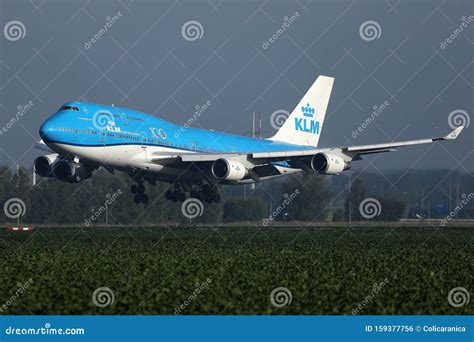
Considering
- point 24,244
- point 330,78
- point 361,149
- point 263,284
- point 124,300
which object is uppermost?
point 330,78

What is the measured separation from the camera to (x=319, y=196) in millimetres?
58094

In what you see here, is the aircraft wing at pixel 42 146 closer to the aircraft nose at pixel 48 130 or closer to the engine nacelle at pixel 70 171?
the engine nacelle at pixel 70 171

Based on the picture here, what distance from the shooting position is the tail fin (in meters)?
62.1

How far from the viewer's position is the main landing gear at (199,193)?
169 ft

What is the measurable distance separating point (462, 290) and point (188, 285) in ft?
22.2

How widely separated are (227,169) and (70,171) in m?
8.21

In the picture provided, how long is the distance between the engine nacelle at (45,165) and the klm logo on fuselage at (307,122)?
19691mm

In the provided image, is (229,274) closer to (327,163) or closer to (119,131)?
(119,131)

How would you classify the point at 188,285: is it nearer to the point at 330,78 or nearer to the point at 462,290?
the point at 462,290

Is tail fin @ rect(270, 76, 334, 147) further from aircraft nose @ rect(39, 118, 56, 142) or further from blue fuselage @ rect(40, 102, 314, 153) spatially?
aircraft nose @ rect(39, 118, 56, 142)

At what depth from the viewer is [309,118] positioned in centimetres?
6469

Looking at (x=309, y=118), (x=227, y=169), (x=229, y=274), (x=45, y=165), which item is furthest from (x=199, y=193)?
(x=229, y=274)

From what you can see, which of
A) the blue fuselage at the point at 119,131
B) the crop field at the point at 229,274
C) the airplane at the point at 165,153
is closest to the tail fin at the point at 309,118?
the airplane at the point at 165,153

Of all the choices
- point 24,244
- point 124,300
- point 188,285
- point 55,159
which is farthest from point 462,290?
point 55,159
